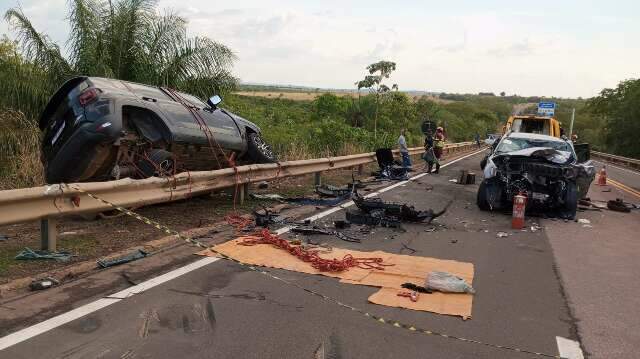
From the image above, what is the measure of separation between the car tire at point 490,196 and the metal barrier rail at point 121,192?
12.6 ft

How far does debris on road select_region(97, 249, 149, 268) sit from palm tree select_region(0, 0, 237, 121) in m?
7.44

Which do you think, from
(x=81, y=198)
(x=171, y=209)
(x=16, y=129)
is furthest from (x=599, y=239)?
(x=16, y=129)

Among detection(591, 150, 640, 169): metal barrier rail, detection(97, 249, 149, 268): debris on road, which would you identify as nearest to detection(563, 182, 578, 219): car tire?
detection(97, 249, 149, 268): debris on road

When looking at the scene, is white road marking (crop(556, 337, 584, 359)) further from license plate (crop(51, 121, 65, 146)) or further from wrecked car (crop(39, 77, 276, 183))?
license plate (crop(51, 121, 65, 146))

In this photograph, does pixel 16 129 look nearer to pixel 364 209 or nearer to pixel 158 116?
pixel 158 116

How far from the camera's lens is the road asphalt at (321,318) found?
4203 mm

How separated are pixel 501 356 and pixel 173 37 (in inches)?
492

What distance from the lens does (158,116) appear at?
8367 millimetres

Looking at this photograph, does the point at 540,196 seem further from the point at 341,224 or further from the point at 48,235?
the point at 48,235

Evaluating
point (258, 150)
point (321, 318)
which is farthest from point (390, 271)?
point (258, 150)

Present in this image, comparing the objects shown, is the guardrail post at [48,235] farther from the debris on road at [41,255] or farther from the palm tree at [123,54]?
the palm tree at [123,54]

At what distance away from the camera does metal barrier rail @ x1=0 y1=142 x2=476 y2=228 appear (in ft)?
18.6

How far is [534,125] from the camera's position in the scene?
22.5m

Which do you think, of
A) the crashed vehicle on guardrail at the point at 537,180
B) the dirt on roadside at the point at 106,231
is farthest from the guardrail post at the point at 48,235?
the crashed vehicle on guardrail at the point at 537,180
